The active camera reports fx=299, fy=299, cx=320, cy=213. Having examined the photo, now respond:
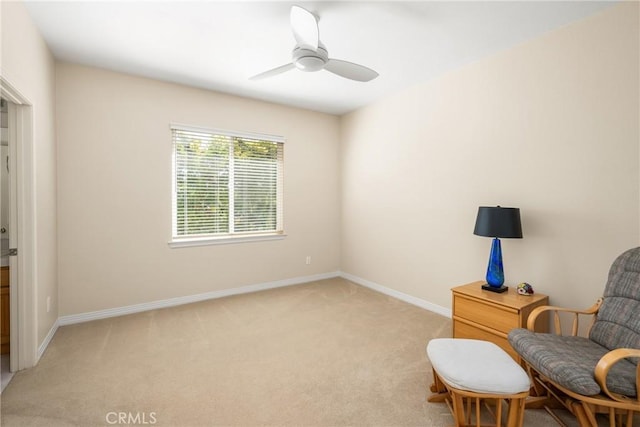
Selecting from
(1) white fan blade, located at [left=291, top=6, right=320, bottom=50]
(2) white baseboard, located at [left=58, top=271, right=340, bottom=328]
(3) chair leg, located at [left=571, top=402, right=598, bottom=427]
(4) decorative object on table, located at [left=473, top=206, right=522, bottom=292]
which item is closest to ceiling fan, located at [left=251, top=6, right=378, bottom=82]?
(1) white fan blade, located at [left=291, top=6, right=320, bottom=50]

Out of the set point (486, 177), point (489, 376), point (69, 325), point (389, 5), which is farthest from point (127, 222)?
point (486, 177)

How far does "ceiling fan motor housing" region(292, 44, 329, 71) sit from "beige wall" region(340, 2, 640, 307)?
177 centimetres

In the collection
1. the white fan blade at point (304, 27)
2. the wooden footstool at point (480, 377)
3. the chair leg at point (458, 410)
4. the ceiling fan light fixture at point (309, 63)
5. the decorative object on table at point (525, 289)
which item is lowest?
the chair leg at point (458, 410)

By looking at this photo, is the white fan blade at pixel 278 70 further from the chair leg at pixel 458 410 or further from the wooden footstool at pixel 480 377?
the chair leg at pixel 458 410

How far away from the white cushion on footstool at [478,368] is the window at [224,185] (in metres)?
3.11

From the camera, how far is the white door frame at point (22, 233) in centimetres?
222

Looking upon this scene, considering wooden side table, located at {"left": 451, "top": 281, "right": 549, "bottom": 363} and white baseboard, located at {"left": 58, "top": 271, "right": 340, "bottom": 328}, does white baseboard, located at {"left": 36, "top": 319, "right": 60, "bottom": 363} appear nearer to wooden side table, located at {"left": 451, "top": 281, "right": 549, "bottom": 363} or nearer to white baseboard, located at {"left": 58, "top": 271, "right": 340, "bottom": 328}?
white baseboard, located at {"left": 58, "top": 271, "right": 340, "bottom": 328}

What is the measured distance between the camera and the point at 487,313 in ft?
7.92

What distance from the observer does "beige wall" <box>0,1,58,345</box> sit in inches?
77.9

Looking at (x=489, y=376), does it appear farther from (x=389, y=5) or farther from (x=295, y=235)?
(x=295, y=235)

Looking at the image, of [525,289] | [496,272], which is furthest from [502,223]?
[525,289]

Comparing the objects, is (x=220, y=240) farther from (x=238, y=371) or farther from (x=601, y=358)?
(x=601, y=358)

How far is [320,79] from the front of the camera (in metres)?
3.51

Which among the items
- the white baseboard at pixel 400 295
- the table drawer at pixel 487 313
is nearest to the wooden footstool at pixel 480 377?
the table drawer at pixel 487 313
